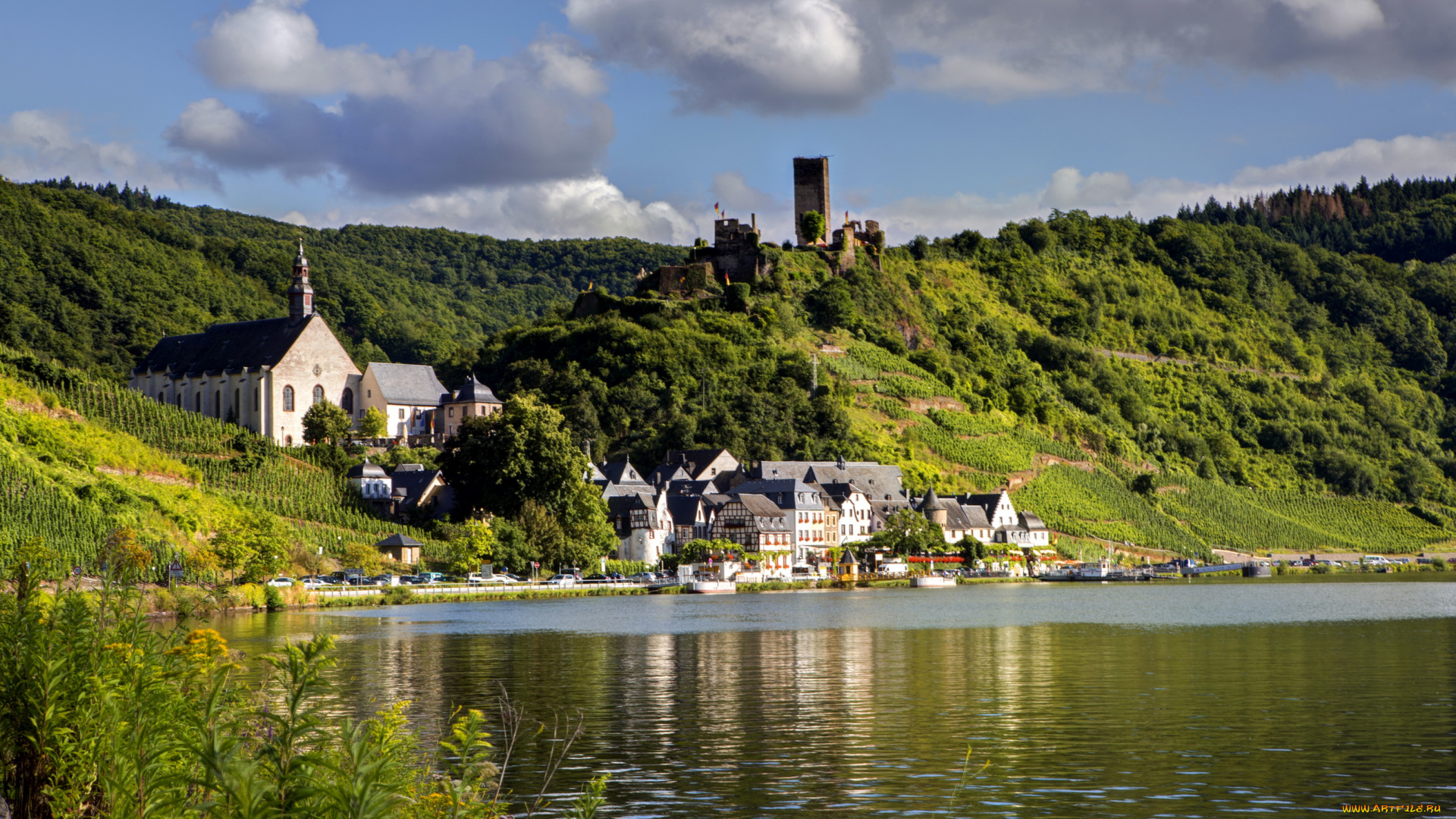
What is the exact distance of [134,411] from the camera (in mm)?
96312

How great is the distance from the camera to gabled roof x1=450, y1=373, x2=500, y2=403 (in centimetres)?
12750

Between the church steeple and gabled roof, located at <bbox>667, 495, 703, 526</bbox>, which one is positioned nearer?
gabled roof, located at <bbox>667, 495, 703, 526</bbox>

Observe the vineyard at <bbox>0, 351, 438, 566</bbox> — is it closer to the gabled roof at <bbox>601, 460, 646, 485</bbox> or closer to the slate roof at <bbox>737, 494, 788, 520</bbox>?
the gabled roof at <bbox>601, 460, 646, 485</bbox>

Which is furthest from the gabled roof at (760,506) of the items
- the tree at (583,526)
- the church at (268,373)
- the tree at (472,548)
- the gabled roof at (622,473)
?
the church at (268,373)

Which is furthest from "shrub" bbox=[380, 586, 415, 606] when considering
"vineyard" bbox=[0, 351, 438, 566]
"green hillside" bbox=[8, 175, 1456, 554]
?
"green hillside" bbox=[8, 175, 1456, 554]

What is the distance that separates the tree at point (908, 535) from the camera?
123m

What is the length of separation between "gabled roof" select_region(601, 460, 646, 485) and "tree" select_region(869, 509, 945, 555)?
21839 millimetres

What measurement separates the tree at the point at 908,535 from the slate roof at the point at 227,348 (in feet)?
178

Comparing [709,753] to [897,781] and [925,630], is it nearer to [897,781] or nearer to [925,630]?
[897,781]

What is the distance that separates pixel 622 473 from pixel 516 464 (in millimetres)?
27186

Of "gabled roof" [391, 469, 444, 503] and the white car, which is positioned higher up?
"gabled roof" [391, 469, 444, 503]

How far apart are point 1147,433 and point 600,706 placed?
154027mm

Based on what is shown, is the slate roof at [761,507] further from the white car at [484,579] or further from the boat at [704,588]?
the white car at [484,579]

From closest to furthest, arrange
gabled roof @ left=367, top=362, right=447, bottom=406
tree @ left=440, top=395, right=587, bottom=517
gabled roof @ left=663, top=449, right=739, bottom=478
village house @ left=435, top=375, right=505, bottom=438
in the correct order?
tree @ left=440, top=395, right=587, bottom=517, gabled roof @ left=367, top=362, right=447, bottom=406, village house @ left=435, top=375, right=505, bottom=438, gabled roof @ left=663, top=449, right=739, bottom=478
